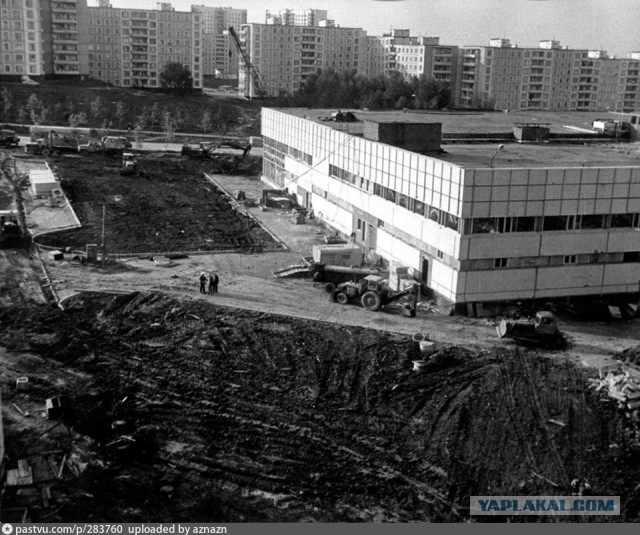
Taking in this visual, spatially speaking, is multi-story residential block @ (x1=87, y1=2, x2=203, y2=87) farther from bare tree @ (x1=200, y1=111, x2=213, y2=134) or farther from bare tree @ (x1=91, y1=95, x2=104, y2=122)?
bare tree @ (x1=200, y1=111, x2=213, y2=134)

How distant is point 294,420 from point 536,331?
6.90 m

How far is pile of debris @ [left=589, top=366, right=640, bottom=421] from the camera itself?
15523mm

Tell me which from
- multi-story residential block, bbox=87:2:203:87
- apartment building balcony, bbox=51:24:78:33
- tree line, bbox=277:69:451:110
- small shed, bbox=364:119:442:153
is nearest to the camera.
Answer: small shed, bbox=364:119:442:153

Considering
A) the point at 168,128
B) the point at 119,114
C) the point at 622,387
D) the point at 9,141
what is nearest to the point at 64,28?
the point at 119,114

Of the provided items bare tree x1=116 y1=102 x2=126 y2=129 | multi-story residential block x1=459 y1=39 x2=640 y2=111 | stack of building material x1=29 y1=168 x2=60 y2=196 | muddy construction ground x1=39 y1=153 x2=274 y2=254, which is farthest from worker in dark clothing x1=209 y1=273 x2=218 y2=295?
multi-story residential block x1=459 y1=39 x2=640 y2=111

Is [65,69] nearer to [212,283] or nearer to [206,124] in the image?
[206,124]

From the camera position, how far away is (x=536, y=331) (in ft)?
61.4

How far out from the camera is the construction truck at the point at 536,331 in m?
18.7

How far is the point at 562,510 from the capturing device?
11703 millimetres

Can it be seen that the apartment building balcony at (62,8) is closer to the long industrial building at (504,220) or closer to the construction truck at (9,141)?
the construction truck at (9,141)

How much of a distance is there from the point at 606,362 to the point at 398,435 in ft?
20.3

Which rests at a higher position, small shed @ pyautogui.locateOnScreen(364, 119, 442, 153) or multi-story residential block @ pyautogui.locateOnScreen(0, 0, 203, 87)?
multi-story residential block @ pyautogui.locateOnScreen(0, 0, 203, 87)

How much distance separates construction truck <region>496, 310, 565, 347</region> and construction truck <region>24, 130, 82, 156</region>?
3430 cm

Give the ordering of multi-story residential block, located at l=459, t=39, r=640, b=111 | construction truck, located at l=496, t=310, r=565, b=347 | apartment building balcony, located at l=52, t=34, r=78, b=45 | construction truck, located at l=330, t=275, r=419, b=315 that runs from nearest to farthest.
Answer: construction truck, located at l=496, t=310, r=565, b=347 < construction truck, located at l=330, t=275, r=419, b=315 < apartment building balcony, located at l=52, t=34, r=78, b=45 < multi-story residential block, located at l=459, t=39, r=640, b=111
